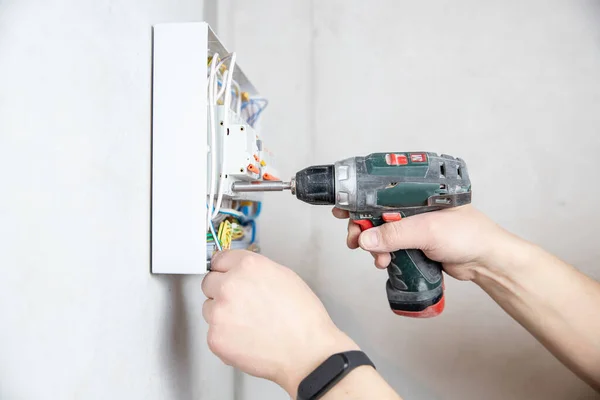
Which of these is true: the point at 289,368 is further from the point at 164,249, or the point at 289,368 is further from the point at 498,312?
the point at 498,312

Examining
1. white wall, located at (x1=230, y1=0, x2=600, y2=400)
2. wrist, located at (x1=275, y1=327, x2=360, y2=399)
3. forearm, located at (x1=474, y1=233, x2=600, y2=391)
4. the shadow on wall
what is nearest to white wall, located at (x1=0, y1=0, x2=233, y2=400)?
the shadow on wall

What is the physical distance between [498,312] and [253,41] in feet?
3.58

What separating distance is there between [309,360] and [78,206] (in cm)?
34

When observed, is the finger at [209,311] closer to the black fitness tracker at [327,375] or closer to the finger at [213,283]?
the finger at [213,283]

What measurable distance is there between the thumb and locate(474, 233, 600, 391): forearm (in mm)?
172

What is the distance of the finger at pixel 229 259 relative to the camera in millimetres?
542

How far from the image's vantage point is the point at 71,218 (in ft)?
1.32

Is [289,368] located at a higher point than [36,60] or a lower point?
lower

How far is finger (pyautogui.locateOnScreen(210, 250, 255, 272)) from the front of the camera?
0.54m

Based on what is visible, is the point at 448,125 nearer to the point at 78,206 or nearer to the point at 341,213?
the point at 341,213

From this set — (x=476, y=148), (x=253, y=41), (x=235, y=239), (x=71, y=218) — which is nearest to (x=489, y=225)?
(x=476, y=148)

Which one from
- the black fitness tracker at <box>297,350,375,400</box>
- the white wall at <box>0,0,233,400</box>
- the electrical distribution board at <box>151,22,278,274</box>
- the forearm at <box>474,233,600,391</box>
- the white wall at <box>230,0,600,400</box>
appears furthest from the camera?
the white wall at <box>230,0,600,400</box>

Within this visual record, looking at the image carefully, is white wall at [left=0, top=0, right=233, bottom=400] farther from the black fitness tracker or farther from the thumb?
the thumb

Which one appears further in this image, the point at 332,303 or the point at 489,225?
the point at 332,303
